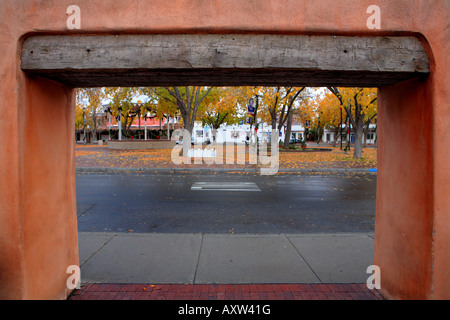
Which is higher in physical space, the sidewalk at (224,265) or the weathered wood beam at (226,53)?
the weathered wood beam at (226,53)

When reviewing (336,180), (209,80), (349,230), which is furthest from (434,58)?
(336,180)

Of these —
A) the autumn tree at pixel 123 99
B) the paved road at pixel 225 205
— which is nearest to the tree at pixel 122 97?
the autumn tree at pixel 123 99

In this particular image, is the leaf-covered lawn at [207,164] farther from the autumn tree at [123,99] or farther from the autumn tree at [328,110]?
the autumn tree at [328,110]

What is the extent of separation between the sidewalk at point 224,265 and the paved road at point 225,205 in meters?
0.61

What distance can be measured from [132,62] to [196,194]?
6.59 metres

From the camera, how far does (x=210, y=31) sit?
2.39 meters

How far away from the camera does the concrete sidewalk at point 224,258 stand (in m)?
3.56

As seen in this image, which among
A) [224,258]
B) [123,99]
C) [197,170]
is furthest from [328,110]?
[224,258]

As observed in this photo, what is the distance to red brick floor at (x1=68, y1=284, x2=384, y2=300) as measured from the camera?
310cm

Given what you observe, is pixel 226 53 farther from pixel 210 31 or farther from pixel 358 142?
pixel 358 142

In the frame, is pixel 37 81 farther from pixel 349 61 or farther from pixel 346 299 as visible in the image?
pixel 346 299

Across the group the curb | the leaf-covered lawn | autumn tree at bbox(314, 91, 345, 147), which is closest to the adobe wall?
the curb

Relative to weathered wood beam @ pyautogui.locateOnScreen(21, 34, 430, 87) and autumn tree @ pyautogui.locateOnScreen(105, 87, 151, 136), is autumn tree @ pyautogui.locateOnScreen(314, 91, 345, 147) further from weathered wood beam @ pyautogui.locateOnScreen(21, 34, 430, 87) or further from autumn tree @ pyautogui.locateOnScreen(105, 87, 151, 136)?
weathered wood beam @ pyautogui.locateOnScreen(21, 34, 430, 87)

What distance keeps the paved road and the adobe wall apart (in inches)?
118
